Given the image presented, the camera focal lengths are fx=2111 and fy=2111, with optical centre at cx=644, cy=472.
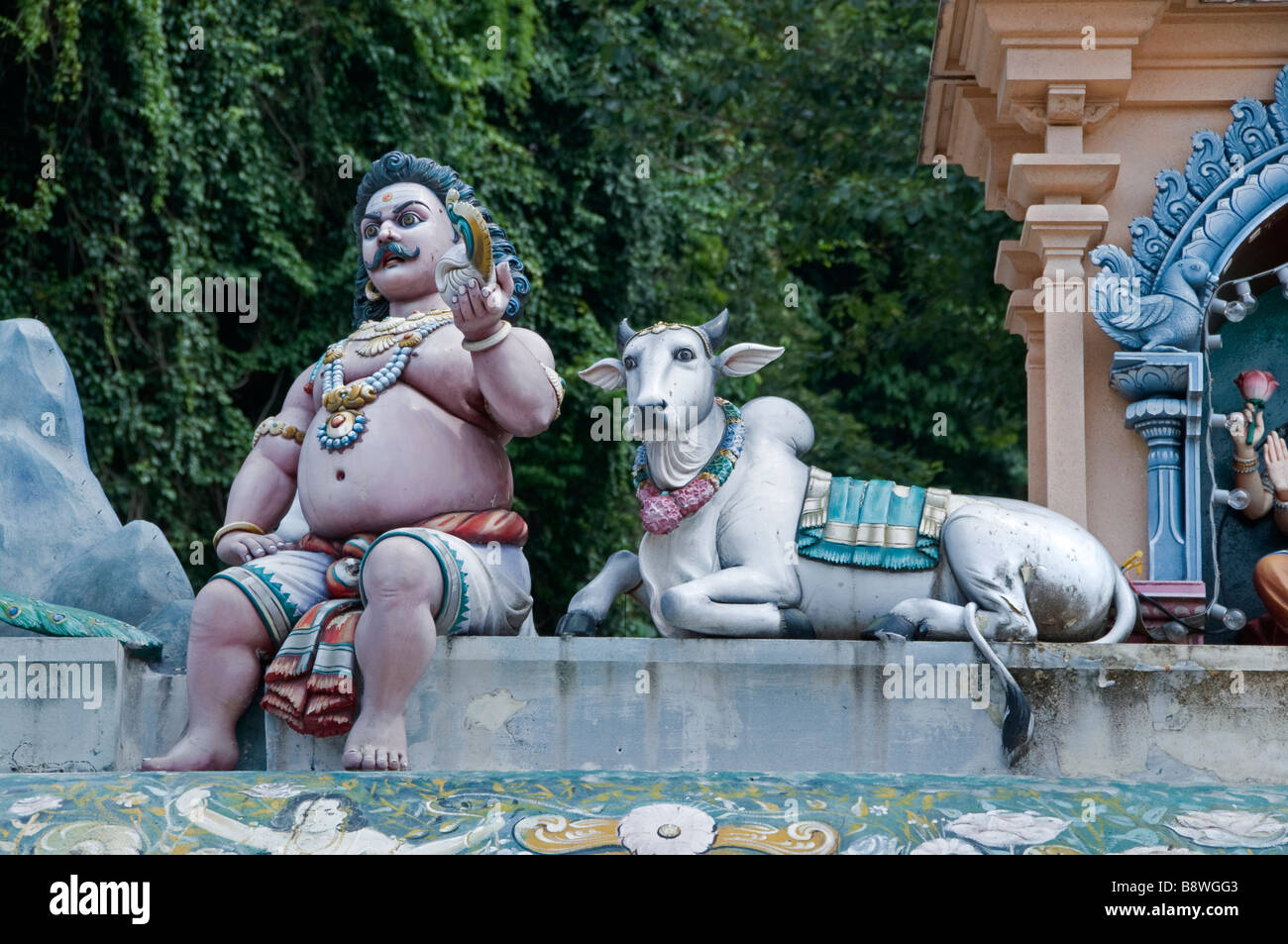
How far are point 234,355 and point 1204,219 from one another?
26.0 feet

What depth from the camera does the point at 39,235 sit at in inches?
536

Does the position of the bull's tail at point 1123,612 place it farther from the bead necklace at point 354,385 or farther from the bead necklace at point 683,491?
the bead necklace at point 354,385

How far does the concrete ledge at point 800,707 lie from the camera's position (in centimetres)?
691

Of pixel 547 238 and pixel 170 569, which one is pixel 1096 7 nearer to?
pixel 170 569

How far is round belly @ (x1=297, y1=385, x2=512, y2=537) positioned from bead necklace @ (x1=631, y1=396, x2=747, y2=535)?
0.55m

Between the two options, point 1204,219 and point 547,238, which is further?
point 547,238

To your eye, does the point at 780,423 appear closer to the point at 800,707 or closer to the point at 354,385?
the point at 800,707

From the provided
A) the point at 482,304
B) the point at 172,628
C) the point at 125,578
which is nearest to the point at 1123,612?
the point at 482,304

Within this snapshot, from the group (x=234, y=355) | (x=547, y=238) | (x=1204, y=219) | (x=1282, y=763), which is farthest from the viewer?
(x=547, y=238)

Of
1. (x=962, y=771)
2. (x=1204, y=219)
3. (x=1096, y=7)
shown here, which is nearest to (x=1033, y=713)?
(x=962, y=771)

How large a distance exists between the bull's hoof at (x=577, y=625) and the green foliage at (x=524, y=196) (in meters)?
6.72

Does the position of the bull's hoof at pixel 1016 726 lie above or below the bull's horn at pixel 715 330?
below

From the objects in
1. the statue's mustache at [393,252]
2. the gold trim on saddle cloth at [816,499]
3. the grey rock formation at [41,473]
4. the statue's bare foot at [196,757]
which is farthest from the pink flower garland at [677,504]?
the grey rock formation at [41,473]
